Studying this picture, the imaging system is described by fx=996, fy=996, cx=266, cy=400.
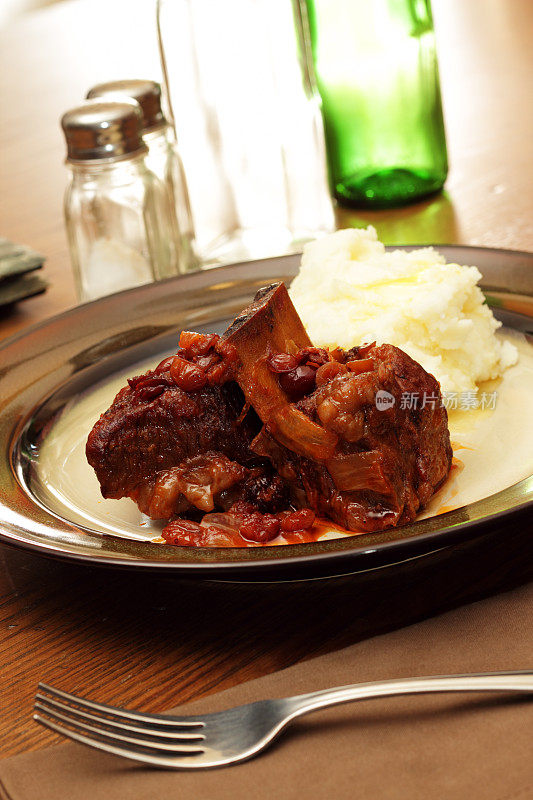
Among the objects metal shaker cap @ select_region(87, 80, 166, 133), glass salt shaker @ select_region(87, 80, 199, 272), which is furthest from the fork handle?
metal shaker cap @ select_region(87, 80, 166, 133)

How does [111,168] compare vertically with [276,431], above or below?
above

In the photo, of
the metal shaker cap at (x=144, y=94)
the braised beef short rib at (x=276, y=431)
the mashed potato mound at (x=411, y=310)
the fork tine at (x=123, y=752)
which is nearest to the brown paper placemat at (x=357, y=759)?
the fork tine at (x=123, y=752)

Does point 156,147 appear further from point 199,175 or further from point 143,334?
point 143,334

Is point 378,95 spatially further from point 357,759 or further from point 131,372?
point 357,759

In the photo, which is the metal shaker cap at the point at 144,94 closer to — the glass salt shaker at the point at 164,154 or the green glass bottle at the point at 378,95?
the glass salt shaker at the point at 164,154

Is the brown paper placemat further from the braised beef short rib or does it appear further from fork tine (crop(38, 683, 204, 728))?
the braised beef short rib

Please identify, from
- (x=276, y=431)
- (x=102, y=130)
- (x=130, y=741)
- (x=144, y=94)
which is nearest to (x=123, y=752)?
(x=130, y=741)

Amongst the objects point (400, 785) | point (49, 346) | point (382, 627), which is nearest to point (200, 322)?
point (49, 346)
